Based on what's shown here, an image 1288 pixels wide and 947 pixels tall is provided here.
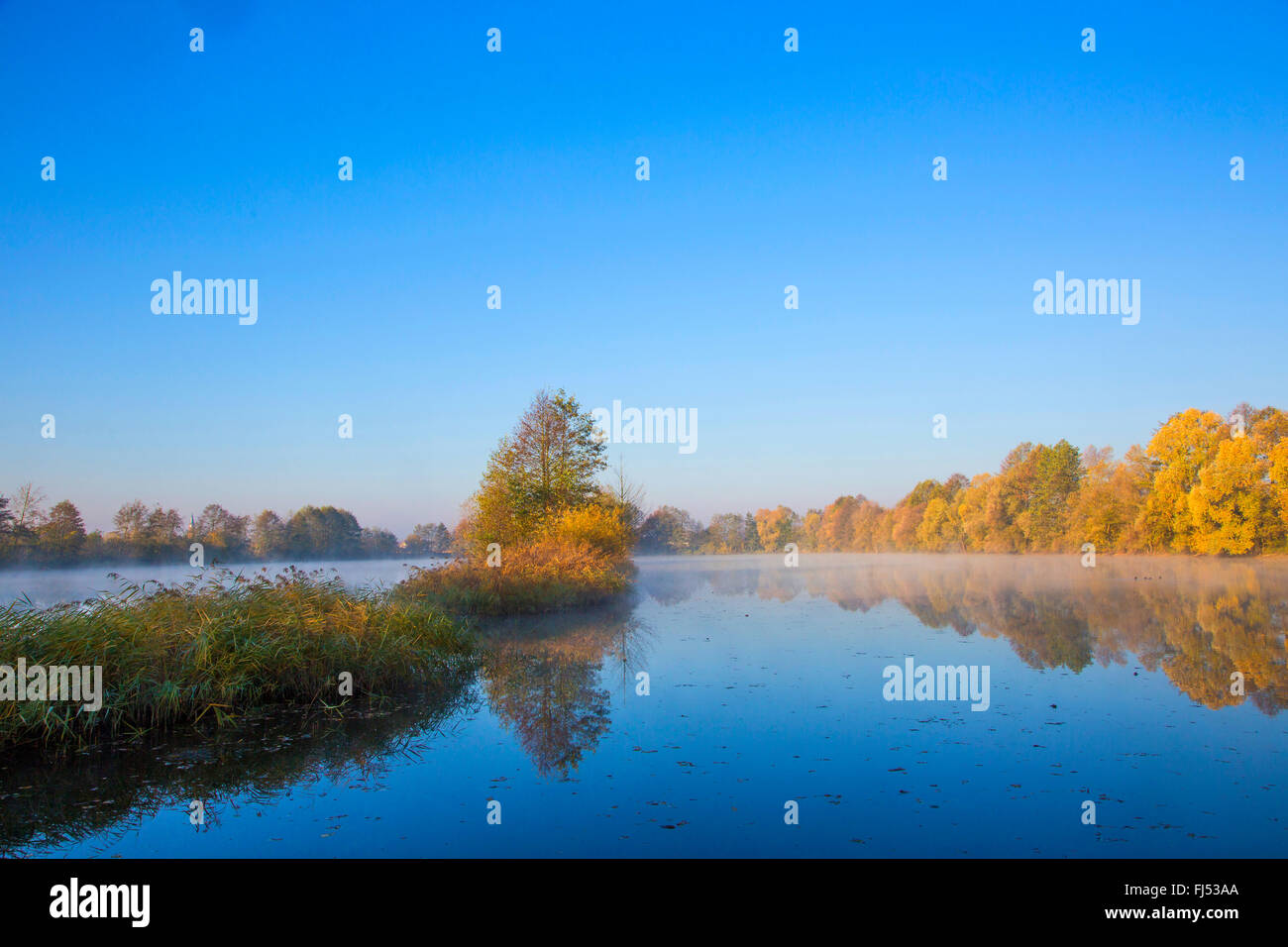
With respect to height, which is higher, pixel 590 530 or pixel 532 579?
pixel 590 530

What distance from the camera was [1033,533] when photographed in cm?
6956

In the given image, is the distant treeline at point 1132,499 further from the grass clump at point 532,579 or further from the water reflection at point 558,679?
the water reflection at point 558,679

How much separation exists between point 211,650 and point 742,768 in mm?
6730

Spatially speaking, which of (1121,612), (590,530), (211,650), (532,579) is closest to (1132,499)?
(1121,612)

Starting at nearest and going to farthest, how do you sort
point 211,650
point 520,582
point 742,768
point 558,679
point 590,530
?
point 742,768 → point 211,650 → point 558,679 → point 520,582 → point 590,530

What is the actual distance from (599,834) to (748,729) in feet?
10.8

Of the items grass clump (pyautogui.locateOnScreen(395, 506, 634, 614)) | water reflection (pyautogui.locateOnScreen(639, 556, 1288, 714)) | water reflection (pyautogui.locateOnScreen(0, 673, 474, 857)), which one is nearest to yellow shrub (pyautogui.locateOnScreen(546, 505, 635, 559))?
grass clump (pyautogui.locateOnScreen(395, 506, 634, 614))

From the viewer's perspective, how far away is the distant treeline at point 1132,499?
43.3 m

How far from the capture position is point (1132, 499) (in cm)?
5044

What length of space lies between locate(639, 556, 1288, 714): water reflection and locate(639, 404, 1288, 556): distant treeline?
7.75 metres

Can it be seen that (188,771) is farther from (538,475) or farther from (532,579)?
(538,475)

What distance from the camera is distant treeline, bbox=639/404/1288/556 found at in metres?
43.3
